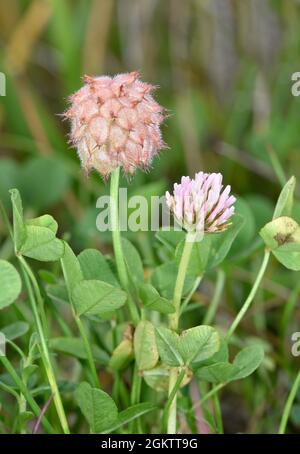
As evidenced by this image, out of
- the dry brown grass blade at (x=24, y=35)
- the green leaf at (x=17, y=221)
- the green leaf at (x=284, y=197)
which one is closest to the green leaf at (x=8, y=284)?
the green leaf at (x=17, y=221)

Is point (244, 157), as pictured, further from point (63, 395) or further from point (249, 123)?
point (63, 395)

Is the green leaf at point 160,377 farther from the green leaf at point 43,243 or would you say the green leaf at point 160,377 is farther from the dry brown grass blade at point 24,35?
the dry brown grass blade at point 24,35

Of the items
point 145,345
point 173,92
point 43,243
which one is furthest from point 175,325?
point 173,92

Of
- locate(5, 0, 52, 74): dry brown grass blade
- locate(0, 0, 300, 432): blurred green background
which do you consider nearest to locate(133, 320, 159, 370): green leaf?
locate(0, 0, 300, 432): blurred green background

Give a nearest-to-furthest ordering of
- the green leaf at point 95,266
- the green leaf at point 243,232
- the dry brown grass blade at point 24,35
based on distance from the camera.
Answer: the green leaf at point 95,266
the green leaf at point 243,232
the dry brown grass blade at point 24,35

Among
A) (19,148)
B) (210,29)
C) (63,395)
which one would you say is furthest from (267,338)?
(210,29)

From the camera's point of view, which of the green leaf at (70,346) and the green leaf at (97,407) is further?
the green leaf at (70,346)

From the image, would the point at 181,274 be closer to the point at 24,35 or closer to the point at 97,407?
the point at 97,407

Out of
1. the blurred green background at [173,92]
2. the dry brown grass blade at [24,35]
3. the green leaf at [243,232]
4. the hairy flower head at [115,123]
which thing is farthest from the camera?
the dry brown grass blade at [24,35]
